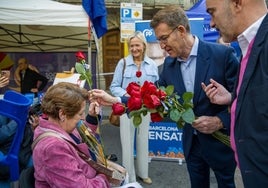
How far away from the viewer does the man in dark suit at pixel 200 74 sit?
1.94 metres

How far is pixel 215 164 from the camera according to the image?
2.04 metres

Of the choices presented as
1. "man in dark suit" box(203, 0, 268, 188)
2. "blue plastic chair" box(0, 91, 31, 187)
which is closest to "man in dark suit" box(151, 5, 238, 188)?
"man in dark suit" box(203, 0, 268, 188)

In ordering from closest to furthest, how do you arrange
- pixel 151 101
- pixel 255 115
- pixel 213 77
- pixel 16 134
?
pixel 255 115 < pixel 151 101 < pixel 213 77 < pixel 16 134

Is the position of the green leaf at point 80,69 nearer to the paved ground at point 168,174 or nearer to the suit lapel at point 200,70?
the suit lapel at point 200,70

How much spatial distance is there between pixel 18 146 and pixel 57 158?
974 mm

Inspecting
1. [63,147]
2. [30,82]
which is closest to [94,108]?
[63,147]

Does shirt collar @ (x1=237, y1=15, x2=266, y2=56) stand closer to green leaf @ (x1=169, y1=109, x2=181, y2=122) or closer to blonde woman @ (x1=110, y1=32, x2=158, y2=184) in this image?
green leaf @ (x1=169, y1=109, x2=181, y2=122)

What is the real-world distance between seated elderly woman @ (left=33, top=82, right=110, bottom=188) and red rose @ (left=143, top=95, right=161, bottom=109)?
1.72ft

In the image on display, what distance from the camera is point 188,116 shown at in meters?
1.60

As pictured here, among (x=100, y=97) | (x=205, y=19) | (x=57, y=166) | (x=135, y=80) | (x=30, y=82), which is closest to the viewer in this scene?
(x=57, y=166)

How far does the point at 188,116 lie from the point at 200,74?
47cm

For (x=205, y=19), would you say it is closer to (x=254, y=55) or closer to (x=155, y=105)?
(x=155, y=105)

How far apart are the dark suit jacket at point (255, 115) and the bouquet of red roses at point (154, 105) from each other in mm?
444

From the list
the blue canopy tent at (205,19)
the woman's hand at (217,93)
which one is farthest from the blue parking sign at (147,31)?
the woman's hand at (217,93)
